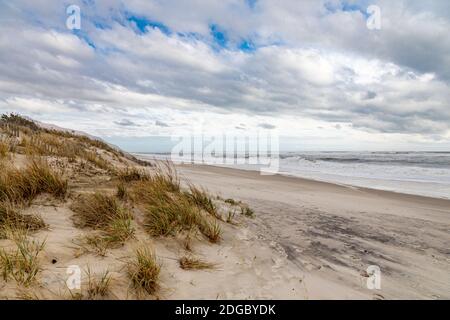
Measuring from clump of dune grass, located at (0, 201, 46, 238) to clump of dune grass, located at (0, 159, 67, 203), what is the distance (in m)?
0.41

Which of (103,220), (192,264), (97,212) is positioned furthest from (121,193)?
(192,264)

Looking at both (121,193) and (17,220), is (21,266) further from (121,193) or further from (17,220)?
(121,193)

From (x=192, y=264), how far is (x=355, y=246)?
8.77 ft

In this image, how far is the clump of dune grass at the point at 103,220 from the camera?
10.4ft

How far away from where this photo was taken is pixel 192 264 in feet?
9.91

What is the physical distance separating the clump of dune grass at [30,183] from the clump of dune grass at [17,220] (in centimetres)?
41

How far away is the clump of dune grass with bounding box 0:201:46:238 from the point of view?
312cm

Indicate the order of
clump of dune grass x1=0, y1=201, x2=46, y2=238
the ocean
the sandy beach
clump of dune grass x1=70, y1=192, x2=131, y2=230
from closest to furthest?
the sandy beach, clump of dune grass x1=0, y1=201, x2=46, y2=238, clump of dune grass x1=70, y1=192, x2=131, y2=230, the ocean

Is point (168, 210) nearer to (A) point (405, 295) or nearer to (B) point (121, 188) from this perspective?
(B) point (121, 188)

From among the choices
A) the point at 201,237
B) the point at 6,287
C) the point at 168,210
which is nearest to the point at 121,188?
the point at 168,210

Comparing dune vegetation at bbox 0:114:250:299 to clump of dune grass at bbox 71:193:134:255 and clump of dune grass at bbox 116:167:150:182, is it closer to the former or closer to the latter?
clump of dune grass at bbox 71:193:134:255

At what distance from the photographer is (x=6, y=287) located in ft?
7.33

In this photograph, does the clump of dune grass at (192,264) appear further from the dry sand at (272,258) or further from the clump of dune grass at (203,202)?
the clump of dune grass at (203,202)

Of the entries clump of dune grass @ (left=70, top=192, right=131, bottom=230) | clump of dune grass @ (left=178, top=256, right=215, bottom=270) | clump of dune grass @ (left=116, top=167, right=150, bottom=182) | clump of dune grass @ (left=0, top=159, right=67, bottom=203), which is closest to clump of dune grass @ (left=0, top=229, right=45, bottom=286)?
clump of dune grass @ (left=70, top=192, right=131, bottom=230)
